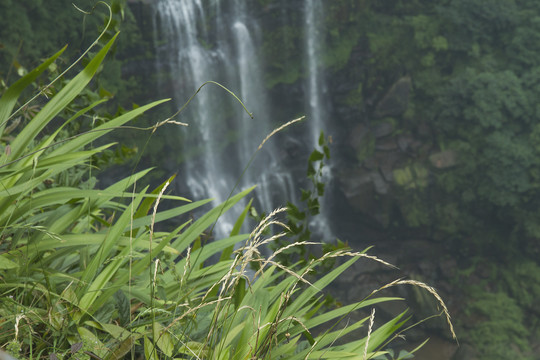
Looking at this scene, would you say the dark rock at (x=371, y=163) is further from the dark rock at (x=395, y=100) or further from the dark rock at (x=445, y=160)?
the dark rock at (x=445, y=160)

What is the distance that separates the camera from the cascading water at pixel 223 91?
1212 centimetres

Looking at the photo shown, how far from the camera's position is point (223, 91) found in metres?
12.8

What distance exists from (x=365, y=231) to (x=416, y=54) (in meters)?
4.94

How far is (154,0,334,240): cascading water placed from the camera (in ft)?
39.8

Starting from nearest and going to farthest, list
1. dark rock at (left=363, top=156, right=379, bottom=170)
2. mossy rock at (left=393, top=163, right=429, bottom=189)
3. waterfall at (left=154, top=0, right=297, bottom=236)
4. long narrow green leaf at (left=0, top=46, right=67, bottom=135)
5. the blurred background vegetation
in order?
long narrow green leaf at (left=0, top=46, right=67, bottom=135)
waterfall at (left=154, top=0, right=297, bottom=236)
the blurred background vegetation
mossy rock at (left=393, top=163, right=429, bottom=189)
dark rock at (left=363, top=156, right=379, bottom=170)

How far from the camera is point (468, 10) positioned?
1394cm

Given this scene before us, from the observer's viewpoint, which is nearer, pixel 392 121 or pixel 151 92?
pixel 151 92

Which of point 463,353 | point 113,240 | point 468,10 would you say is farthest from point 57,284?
point 468,10

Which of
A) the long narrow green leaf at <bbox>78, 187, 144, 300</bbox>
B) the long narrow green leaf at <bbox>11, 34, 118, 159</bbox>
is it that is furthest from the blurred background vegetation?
the long narrow green leaf at <bbox>78, 187, 144, 300</bbox>

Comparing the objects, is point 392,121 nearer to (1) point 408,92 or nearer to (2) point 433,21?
(1) point 408,92

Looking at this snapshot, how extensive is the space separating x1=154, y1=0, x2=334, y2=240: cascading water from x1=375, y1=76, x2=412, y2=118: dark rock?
1585 mm

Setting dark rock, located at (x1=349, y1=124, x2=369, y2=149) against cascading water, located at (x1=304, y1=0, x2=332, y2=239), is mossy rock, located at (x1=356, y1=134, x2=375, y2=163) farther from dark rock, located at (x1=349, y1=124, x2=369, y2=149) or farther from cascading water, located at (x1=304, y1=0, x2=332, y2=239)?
cascading water, located at (x1=304, y1=0, x2=332, y2=239)

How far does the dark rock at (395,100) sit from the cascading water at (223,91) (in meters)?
Answer: 1.59

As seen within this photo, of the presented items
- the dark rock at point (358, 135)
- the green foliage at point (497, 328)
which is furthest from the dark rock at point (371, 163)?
the green foliage at point (497, 328)
